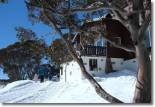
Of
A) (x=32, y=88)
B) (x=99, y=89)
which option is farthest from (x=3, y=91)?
(x=99, y=89)

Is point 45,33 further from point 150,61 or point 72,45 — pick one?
point 150,61

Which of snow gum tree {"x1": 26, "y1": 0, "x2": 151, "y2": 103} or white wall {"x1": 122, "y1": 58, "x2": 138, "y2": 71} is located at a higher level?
snow gum tree {"x1": 26, "y1": 0, "x2": 151, "y2": 103}

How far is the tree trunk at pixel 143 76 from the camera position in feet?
17.0

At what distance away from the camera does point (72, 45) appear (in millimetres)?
5750

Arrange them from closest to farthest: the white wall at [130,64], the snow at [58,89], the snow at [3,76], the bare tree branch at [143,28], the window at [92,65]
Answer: the bare tree branch at [143,28] < the snow at [3,76] < the snow at [58,89] < the white wall at [130,64] < the window at [92,65]

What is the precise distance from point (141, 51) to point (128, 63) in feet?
27.9

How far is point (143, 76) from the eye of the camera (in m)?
5.23

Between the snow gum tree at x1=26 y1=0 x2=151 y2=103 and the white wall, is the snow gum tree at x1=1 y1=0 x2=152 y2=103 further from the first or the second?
the white wall

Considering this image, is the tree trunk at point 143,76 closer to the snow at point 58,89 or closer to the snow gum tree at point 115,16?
the snow gum tree at point 115,16

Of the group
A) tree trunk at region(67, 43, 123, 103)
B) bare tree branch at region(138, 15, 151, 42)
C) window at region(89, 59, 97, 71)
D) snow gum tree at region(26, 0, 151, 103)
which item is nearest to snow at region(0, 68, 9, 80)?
snow gum tree at region(26, 0, 151, 103)

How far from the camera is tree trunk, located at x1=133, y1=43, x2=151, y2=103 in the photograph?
17.0 feet

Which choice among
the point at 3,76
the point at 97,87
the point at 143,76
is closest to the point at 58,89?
the point at 3,76

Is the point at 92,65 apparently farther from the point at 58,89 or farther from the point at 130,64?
the point at 58,89

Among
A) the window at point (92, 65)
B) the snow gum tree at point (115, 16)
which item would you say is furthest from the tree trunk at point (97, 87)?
the window at point (92, 65)
